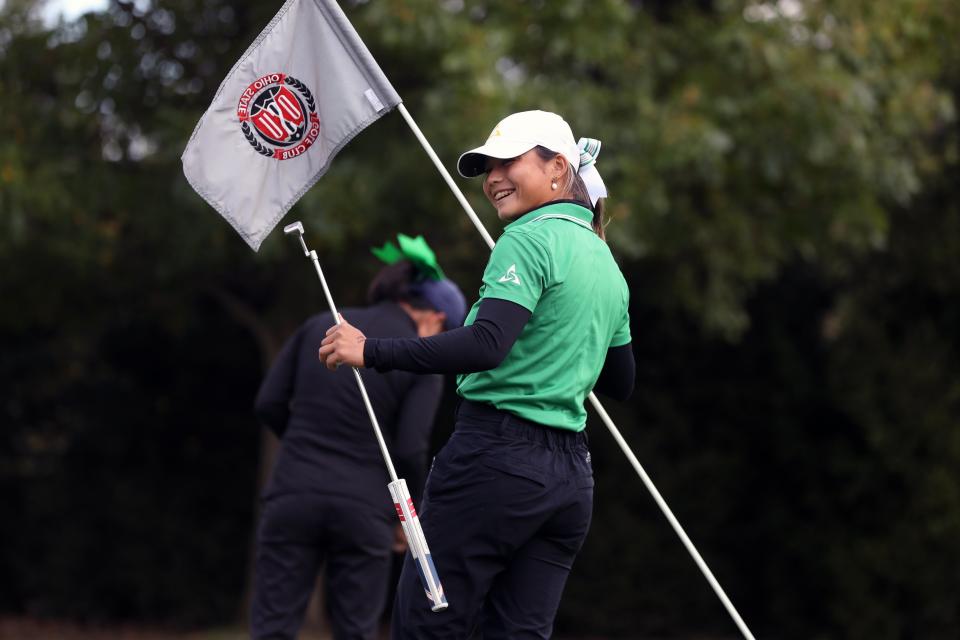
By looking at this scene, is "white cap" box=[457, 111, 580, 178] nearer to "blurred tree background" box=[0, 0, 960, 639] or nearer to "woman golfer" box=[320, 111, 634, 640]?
"woman golfer" box=[320, 111, 634, 640]

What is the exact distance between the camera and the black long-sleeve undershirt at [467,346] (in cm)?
330

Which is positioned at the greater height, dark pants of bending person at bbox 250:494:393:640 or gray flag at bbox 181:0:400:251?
gray flag at bbox 181:0:400:251

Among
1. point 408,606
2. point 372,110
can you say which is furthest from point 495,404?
point 372,110

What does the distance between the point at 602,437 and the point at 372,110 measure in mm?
6169

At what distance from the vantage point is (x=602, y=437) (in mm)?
10055

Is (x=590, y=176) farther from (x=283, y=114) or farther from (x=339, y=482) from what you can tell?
(x=339, y=482)

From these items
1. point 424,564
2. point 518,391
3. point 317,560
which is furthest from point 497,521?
point 317,560

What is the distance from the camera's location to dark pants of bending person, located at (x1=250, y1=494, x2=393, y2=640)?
4.83 metres

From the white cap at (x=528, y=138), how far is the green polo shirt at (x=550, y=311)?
0.15 metres

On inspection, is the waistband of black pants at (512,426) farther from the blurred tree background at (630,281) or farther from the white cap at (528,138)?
the blurred tree background at (630,281)

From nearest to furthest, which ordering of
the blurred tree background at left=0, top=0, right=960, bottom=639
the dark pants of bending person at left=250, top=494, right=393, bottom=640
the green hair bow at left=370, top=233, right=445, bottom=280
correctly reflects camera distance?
the dark pants of bending person at left=250, top=494, right=393, bottom=640 < the green hair bow at left=370, top=233, right=445, bottom=280 < the blurred tree background at left=0, top=0, right=960, bottom=639

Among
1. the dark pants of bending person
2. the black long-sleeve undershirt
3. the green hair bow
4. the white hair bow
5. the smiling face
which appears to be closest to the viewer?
the black long-sleeve undershirt

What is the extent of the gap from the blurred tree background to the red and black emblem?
3.01 meters

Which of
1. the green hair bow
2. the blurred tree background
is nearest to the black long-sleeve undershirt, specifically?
the green hair bow
